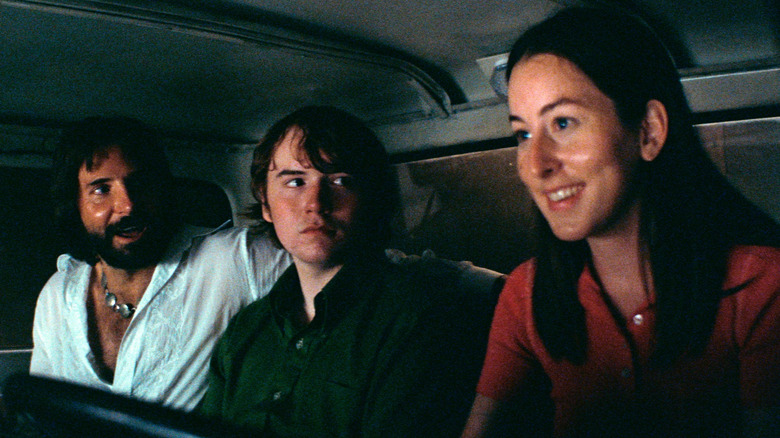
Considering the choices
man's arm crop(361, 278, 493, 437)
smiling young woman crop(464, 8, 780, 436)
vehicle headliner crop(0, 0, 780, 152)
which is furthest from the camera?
vehicle headliner crop(0, 0, 780, 152)

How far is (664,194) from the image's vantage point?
1206mm

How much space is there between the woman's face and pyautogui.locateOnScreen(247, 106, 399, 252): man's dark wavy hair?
71cm

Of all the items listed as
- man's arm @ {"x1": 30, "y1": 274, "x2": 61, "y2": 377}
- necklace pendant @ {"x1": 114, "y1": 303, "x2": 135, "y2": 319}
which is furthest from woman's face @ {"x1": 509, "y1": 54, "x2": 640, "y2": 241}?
man's arm @ {"x1": 30, "y1": 274, "x2": 61, "y2": 377}

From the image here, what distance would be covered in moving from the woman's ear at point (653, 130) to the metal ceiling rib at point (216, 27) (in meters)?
1.02

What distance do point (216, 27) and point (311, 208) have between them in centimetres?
58

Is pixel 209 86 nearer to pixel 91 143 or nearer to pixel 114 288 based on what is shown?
pixel 91 143

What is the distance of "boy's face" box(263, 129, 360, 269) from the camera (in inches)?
66.5

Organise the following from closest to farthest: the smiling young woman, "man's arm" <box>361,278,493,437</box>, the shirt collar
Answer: the smiling young woman
"man's arm" <box>361,278,493,437</box>
the shirt collar

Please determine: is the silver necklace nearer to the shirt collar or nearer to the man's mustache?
the man's mustache

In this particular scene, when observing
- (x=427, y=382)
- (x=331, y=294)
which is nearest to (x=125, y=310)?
(x=331, y=294)

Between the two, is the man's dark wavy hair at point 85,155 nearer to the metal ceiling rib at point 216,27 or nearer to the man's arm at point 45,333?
the man's arm at point 45,333

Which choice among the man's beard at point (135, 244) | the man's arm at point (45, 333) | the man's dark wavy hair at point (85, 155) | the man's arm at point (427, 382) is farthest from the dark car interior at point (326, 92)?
the man's arm at point (427, 382)

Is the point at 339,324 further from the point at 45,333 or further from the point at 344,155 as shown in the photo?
the point at 45,333

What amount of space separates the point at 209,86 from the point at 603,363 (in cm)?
169
